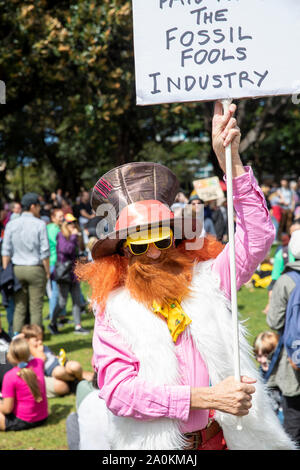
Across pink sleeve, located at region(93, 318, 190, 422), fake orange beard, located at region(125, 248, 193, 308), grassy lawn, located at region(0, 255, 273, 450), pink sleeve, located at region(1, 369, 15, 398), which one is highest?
fake orange beard, located at region(125, 248, 193, 308)

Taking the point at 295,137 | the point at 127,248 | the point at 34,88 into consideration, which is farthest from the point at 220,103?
the point at 295,137

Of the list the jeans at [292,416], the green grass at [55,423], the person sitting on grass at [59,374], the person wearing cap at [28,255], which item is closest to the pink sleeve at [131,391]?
the jeans at [292,416]

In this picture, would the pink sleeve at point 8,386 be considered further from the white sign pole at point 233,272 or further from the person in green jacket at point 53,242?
the white sign pole at point 233,272

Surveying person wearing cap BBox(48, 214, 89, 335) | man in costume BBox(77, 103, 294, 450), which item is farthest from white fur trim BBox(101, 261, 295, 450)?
person wearing cap BBox(48, 214, 89, 335)

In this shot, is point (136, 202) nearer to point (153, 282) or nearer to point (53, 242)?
point (153, 282)

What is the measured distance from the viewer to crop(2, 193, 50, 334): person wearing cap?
24.5 ft

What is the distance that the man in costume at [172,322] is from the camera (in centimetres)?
228

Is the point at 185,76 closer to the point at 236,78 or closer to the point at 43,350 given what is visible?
the point at 236,78

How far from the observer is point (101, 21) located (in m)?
11.9

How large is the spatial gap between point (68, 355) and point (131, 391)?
528 cm

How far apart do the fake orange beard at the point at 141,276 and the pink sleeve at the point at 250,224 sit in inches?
8.8

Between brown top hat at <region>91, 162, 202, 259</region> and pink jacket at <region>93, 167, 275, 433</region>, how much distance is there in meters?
0.27

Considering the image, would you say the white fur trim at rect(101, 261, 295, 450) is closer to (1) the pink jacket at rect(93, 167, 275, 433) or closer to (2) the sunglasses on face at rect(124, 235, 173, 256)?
(1) the pink jacket at rect(93, 167, 275, 433)

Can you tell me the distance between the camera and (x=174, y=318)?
7.89 ft
